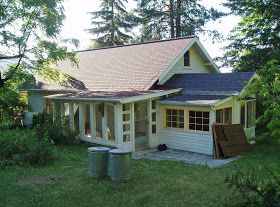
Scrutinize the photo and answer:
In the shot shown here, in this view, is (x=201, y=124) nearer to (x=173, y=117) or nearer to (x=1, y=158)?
(x=173, y=117)

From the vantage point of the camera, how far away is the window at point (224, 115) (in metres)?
15.7

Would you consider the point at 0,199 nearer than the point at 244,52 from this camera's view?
Yes

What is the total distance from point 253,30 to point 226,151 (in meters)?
12.4

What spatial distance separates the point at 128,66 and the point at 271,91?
14210mm

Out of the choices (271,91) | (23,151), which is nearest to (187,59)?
(23,151)

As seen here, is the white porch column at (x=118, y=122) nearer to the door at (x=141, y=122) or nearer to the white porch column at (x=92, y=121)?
the door at (x=141, y=122)

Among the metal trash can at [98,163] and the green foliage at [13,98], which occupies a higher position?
the green foliage at [13,98]

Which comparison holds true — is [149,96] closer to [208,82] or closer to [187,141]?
[187,141]

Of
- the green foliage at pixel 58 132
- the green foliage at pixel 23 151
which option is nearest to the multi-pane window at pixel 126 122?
the green foliage at pixel 58 132

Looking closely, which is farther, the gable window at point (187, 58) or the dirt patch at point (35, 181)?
the gable window at point (187, 58)

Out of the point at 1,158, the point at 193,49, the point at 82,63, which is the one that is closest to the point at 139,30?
the point at 82,63

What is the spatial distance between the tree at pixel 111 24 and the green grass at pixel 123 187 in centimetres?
2807

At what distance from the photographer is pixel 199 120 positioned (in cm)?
1514

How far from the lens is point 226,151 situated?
14406mm
